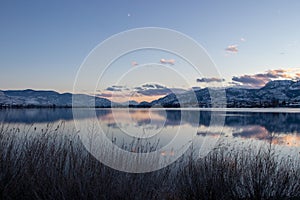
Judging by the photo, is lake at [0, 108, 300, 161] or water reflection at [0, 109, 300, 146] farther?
water reflection at [0, 109, 300, 146]

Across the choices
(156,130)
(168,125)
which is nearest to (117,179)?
→ (156,130)

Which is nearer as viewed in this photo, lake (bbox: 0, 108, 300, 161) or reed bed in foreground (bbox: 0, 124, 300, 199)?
reed bed in foreground (bbox: 0, 124, 300, 199)

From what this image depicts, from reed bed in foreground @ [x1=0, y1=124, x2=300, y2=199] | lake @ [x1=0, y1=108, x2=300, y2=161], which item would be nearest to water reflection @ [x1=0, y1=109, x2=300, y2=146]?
lake @ [x1=0, y1=108, x2=300, y2=161]

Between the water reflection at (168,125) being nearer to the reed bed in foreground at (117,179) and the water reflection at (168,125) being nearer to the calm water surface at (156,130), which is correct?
the calm water surface at (156,130)

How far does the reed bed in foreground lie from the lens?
5.18 m

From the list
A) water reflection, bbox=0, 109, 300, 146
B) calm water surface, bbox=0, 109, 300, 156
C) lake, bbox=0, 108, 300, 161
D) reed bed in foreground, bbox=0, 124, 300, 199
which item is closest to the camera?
reed bed in foreground, bbox=0, 124, 300, 199

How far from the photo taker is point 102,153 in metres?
6.46

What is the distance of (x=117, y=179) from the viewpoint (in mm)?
5367

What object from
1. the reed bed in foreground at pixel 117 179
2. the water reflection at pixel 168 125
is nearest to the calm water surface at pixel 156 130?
the water reflection at pixel 168 125

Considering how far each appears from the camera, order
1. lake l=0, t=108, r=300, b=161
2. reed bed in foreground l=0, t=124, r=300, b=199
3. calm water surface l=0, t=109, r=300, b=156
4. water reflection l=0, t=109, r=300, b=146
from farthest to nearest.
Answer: water reflection l=0, t=109, r=300, b=146 → calm water surface l=0, t=109, r=300, b=156 → lake l=0, t=108, r=300, b=161 → reed bed in foreground l=0, t=124, r=300, b=199

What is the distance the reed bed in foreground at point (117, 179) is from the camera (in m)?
5.18

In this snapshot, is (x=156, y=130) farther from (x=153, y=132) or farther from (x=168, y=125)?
(x=168, y=125)

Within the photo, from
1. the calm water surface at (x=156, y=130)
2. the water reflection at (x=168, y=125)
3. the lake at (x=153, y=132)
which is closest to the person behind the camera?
the lake at (x=153, y=132)

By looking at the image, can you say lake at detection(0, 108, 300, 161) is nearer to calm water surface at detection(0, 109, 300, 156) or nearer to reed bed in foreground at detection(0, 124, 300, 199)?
calm water surface at detection(0, 109, 300, 156)
